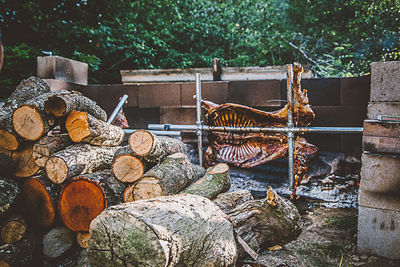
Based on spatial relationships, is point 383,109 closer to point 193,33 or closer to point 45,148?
point 45,148

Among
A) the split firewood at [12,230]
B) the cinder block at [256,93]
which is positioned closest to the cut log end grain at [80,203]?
the split firewood at [12,230]

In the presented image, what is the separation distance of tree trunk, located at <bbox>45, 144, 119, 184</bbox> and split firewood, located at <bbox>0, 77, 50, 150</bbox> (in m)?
0.63

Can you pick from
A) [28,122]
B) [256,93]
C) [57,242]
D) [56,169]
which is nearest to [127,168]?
[56,169]

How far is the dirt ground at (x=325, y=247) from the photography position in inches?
98.8

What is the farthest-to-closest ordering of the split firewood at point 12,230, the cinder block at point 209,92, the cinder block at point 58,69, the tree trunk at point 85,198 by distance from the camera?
1. the cinder block at point 58,69
2. the cinder block at point 209,92
3. the split firewood at point 12,230
4. the tree trunk at point 85,198

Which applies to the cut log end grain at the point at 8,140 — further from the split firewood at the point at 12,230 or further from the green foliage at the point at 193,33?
the green foliage at the point at 193,33

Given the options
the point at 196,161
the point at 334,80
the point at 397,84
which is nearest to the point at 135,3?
the point at 196,161

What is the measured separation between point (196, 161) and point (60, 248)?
2.55 meters

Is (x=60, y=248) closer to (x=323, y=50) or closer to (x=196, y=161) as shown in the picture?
(x=196, y=161)

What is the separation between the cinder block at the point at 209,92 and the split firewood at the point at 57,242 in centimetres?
298

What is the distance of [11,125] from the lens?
3020 millimetres

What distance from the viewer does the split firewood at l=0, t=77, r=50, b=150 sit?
304 cm

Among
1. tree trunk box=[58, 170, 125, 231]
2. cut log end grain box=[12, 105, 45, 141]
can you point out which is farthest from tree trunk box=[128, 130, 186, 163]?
cut log end grain box=[12, 105, 45, 141]

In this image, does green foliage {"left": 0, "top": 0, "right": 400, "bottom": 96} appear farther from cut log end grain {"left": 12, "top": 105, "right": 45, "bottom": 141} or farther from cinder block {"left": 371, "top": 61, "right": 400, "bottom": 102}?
cinder block {"left": 371, "top": 61, "right": 400, "bottom": 102}
